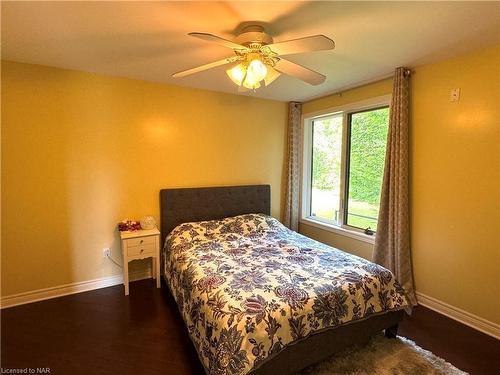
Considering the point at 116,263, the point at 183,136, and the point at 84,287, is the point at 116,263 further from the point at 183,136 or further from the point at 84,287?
the point at 183,136

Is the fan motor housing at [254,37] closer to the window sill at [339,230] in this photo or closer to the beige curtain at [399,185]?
the beige curtain at [399,185]

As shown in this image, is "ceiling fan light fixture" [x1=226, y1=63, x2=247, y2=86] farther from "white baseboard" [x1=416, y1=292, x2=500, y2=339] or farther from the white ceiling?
"white baseboard" [x1=416, y1=292, x2=500, y2=339]

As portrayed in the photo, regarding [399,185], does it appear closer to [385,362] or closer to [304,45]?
[385,362]

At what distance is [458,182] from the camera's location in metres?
2.37

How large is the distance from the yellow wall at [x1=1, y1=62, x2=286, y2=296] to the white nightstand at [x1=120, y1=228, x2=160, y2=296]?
33 cm

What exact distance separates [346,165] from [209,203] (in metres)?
1.85

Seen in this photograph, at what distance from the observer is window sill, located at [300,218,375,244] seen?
314 cm

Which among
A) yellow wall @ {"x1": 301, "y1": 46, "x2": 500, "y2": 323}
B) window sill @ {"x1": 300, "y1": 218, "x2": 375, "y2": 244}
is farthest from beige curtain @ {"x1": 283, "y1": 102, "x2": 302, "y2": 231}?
yellow wall @ {"x1": 301, "y1": 46, "x2": 500, "y2": 323}

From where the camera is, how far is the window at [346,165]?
3127mm

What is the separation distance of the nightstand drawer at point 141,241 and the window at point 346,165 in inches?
90.0

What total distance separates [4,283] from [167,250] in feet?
4.98

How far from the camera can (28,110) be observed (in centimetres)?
252

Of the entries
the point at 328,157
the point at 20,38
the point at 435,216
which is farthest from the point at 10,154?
the point at 435,216

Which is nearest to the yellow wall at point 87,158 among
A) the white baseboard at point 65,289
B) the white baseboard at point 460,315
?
the white baseboard at point 65,289
